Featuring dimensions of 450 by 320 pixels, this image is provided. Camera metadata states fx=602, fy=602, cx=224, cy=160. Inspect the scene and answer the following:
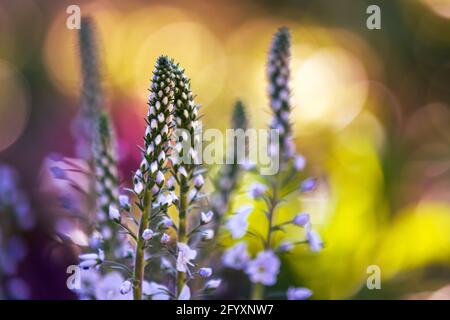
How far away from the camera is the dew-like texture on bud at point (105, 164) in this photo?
2.13ft

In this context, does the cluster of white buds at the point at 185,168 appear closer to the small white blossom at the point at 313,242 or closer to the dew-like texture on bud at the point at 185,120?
the dew-like texture on bud at the point at 185,120

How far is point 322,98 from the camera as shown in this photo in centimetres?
144

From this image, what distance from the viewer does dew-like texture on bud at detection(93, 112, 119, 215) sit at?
649 mm

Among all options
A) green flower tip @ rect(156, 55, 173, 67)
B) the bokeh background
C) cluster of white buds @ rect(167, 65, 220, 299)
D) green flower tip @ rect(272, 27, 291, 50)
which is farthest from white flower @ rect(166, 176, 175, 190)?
the bokeh background

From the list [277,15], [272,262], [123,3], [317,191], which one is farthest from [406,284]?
[123,3]

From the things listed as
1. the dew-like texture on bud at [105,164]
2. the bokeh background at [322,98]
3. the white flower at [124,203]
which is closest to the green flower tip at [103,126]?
the dew-like texture on bud at [105,164]

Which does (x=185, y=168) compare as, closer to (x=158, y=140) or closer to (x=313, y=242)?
(x=158, y=140)

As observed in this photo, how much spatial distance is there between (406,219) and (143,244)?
0.84m

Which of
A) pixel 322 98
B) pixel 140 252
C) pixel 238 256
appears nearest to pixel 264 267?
pixel 238 256

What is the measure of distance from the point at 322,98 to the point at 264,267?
837mm

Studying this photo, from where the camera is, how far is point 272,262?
2.18 feet

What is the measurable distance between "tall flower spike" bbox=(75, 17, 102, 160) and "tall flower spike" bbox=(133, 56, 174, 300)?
27 cm

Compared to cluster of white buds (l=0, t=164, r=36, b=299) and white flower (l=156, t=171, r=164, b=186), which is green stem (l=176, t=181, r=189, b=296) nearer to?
white flower (l=156, t=171, r=164, b=186)
